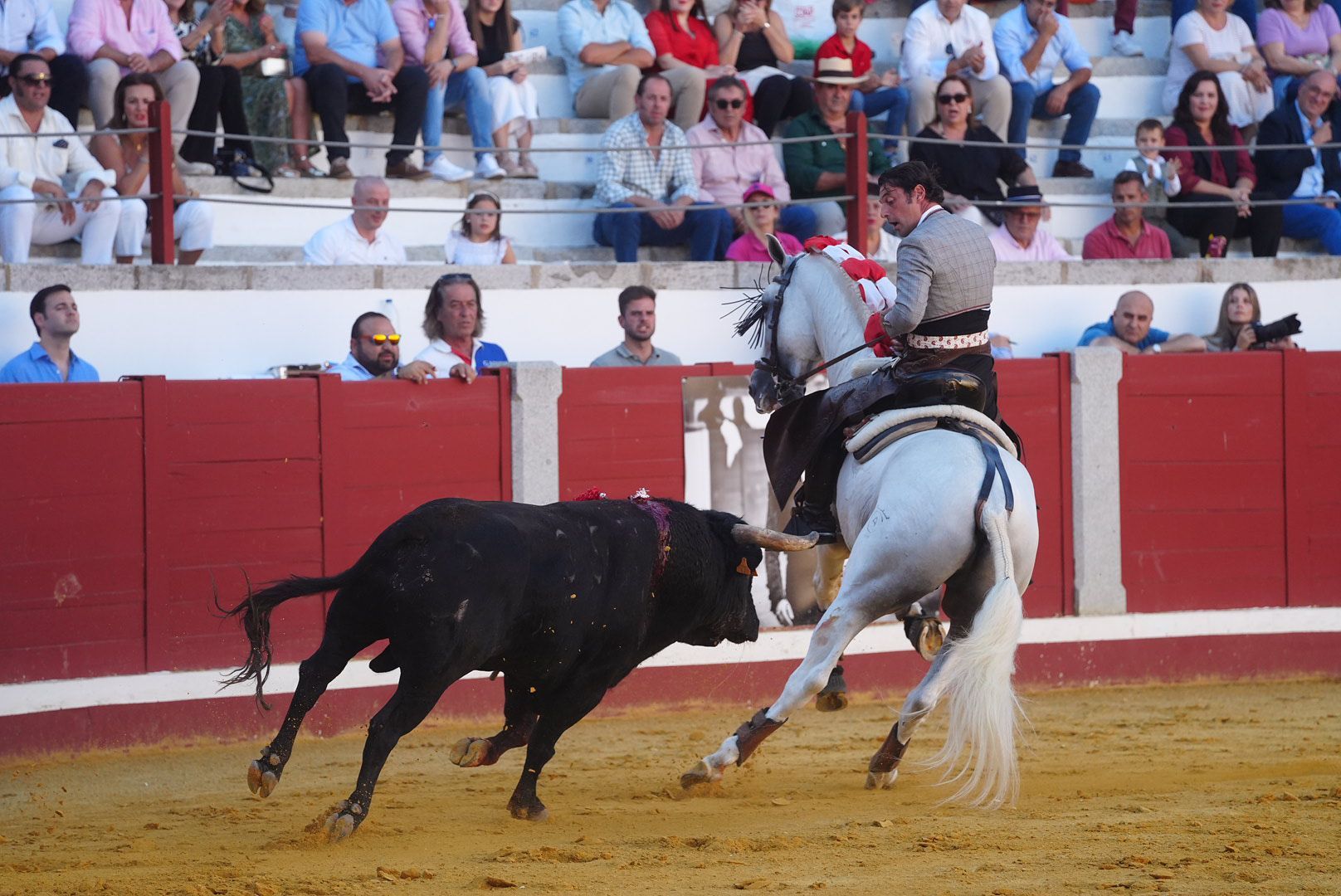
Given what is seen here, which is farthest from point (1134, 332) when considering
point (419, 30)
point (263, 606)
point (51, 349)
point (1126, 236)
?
point (263, 606)

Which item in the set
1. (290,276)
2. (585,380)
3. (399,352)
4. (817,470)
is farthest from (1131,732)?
(290,276)

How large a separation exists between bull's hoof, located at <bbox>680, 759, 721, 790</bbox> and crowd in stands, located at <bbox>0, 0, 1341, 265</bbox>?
4.00m

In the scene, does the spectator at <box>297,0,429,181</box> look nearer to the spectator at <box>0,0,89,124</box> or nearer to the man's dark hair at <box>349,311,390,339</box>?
the spectator at <box>0,0,89,124</box>

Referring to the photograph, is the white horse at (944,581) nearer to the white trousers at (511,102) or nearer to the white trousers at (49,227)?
the white trousers at (49,227)

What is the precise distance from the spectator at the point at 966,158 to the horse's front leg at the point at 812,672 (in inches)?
199

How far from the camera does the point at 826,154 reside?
32.0 feet

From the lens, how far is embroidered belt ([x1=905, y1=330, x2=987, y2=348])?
5.38 m

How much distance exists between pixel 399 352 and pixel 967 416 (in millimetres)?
3870

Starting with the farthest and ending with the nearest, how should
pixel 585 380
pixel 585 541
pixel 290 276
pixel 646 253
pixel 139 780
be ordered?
1. pixel 646 253
2. pixel 290 276
3. pixel 585 380
4. pixel 139 780
5. pixel 585 541

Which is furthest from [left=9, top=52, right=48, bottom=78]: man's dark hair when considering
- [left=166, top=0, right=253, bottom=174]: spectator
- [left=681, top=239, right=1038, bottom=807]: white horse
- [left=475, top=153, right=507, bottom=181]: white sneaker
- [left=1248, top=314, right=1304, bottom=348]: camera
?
[left=1248, top=314, right=1304, bottom=348]: camera

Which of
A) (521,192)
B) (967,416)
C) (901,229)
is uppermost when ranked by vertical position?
(521,192)

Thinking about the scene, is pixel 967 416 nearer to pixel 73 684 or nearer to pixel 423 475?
pixel 423 475

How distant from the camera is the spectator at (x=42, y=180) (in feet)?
26.5

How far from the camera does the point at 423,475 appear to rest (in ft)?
24.1
